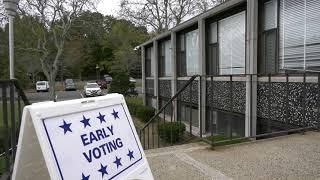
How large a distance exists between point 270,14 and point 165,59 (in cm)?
1062

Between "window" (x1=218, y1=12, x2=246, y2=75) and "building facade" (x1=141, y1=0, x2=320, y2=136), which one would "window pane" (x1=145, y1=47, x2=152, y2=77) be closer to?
"building facade" (x1=141, y1=0, x2=320, y2=136)

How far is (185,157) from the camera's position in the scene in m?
5.39

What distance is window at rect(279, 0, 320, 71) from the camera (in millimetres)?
8289

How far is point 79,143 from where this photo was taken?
9.35 ft

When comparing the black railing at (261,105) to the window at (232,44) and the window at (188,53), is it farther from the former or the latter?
the window at (188,53)

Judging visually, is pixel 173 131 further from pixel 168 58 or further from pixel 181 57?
pixel 168 58

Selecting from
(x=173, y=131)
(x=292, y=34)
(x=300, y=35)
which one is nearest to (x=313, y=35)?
(x=300, y=35)

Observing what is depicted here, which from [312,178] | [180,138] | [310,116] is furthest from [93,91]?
[312,178]

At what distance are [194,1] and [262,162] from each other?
37.4 metres

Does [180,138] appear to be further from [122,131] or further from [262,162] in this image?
[122,131]

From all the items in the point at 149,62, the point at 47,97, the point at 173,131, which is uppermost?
the point at 149,62

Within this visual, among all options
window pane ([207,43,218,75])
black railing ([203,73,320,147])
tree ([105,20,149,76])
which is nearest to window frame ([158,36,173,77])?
window pane ([207,43,218,75])

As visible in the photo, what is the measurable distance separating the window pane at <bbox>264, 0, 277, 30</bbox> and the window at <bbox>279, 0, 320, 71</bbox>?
0.26 metres

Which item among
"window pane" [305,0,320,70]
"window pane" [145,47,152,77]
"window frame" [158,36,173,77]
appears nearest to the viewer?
"window pane" [305,0,320,70]
